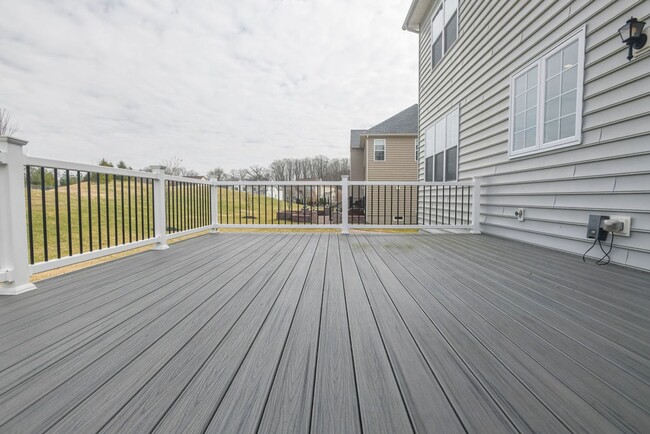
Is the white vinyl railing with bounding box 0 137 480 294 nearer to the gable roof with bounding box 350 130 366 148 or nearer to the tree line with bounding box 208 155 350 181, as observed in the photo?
the gable roof with bounding box 350 130 366 148

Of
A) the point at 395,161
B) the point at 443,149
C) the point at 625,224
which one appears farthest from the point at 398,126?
the point at 625,224

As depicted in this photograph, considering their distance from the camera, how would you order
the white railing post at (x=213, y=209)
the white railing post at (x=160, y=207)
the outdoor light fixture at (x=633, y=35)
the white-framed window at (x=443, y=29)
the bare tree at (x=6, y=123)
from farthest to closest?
1. the bare tree at (x=6, y=123)
2. the white-framed window at (x=443, y=29)
3. the white railing post at (x=213, y=209)
4. the white railing post at (x=160, y=207)
5. the outdoor light fixture at (x=633, y=35)

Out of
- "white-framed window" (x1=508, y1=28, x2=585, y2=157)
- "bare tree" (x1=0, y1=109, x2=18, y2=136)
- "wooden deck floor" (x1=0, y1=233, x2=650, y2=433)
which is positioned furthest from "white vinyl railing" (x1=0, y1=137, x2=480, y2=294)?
"bare tree" (x1=0, y1=109, x2=18, y2=136)

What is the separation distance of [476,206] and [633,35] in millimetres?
2678

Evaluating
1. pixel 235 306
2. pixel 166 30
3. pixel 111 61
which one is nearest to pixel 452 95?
pixel 235 306

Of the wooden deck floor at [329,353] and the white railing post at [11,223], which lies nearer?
the wooden deck floor at [329,353]

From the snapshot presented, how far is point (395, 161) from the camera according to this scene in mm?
13578

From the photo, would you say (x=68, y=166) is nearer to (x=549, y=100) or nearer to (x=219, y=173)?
(x=549, y=100)

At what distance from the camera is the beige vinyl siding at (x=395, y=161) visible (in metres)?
13.4

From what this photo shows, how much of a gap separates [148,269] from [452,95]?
586 centimetres

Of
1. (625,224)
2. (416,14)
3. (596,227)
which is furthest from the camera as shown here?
(416,14)

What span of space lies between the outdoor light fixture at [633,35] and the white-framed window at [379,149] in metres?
11.5

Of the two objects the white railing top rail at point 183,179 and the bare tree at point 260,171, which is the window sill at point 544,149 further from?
the bare tree at point 260,171

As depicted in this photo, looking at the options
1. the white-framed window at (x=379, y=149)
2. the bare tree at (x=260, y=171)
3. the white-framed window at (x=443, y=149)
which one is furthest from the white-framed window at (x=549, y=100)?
the bare tree at (x=260, y=171)
